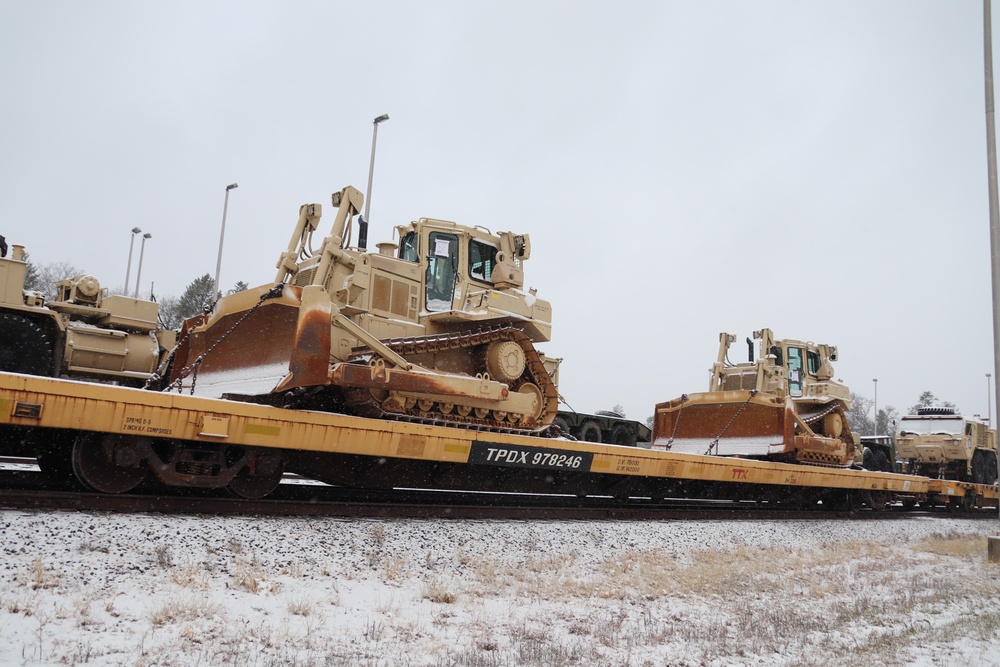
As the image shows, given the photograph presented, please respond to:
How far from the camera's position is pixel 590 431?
20547 mm

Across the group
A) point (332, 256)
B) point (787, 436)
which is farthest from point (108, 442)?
point (787, 436)

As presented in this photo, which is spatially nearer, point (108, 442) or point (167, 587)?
point (167, 587)

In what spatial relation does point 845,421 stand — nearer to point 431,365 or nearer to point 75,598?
point 431,365

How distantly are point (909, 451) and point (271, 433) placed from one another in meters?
21.6

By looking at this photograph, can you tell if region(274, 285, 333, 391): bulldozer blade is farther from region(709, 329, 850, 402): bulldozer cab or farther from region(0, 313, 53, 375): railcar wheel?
region(709, 329, 850, 402): bulldozer cab

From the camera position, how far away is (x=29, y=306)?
13.5 metres

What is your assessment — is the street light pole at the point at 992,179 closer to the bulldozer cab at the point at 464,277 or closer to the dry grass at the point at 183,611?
the bulldozer cab at the point at 464,277

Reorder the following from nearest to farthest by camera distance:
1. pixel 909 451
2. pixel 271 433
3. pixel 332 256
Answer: pixel 271 433 → pixel 332 256 → pixel 909 451

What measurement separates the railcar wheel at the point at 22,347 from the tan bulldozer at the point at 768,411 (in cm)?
1100

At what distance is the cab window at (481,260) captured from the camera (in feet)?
33.8

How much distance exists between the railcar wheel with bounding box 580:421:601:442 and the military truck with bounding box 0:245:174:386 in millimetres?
10234

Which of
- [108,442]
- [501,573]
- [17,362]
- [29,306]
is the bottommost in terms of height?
[501,573]

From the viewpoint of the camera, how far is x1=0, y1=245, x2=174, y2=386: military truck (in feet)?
44.2

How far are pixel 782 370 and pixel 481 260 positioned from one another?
818 centimetres
